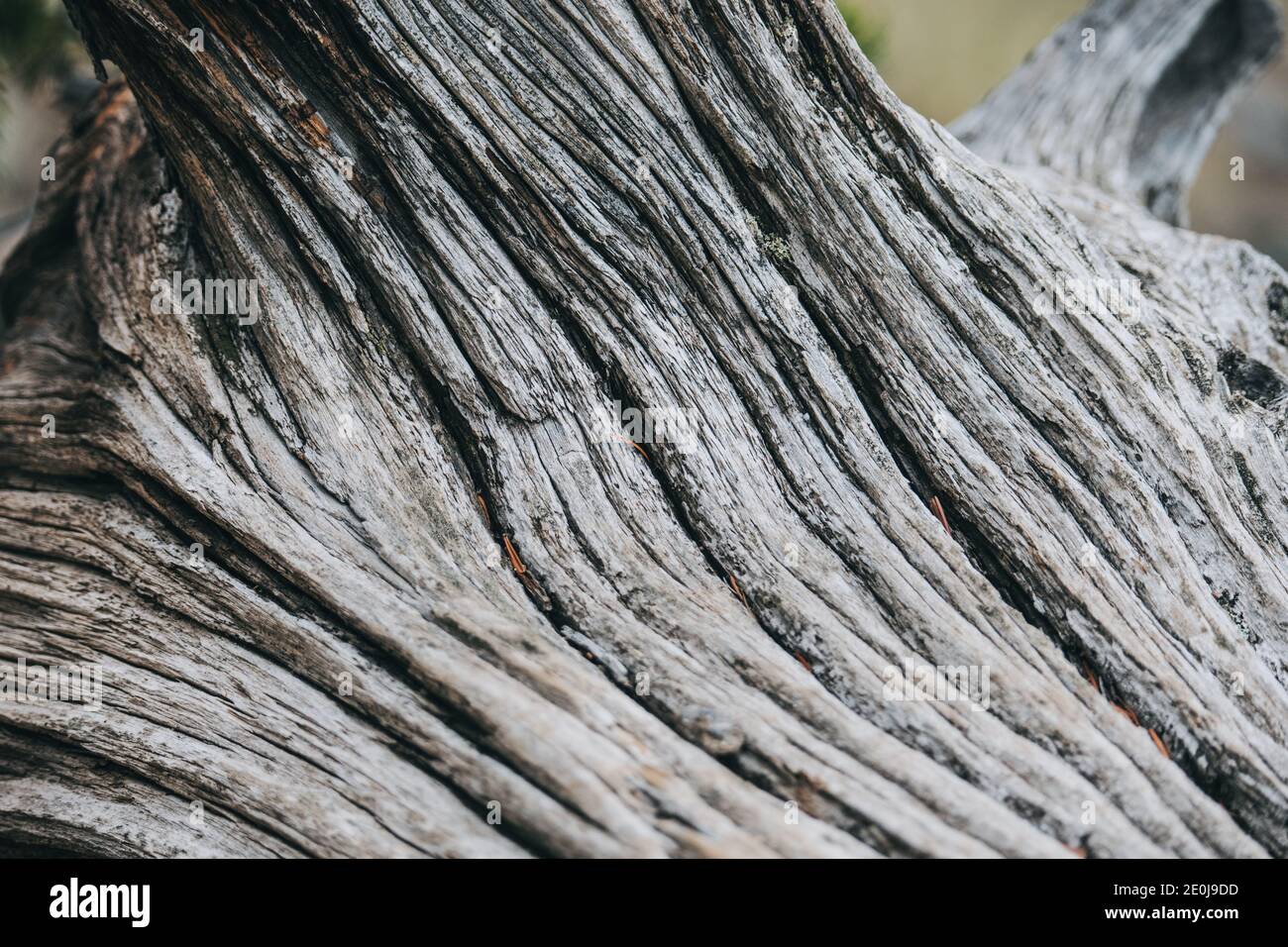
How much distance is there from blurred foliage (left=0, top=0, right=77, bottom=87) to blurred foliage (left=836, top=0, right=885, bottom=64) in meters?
7.29

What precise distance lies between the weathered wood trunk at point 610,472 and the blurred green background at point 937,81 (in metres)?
4.97

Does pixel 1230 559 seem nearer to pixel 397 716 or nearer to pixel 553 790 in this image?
pixel 553 790

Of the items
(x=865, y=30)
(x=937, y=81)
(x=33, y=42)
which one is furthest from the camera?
(x=937, y=81)

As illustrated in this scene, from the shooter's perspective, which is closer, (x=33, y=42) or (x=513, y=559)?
(x=513, y=559)

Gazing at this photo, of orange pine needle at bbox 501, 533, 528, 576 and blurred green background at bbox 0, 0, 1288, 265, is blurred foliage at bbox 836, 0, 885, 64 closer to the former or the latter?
blurred green background at bbox 0, 0, 1288, 265

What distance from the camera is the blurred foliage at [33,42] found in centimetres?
800

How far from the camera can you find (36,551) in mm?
3764

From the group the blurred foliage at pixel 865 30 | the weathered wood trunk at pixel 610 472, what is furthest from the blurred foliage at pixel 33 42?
the blurred foliage at pixel 865 30

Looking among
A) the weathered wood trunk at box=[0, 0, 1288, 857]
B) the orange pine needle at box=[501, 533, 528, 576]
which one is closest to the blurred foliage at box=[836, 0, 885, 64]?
the weathered wood trunk at box=[0, 0, 1288, 857]

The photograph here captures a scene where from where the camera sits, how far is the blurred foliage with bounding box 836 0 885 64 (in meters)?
7.70

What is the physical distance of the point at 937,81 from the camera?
13.0 m

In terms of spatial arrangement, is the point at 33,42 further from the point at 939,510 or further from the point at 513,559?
the point at 939,510

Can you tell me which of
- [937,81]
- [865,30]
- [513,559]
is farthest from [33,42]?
[937,81]

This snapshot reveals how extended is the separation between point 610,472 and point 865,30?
6.37 metres
